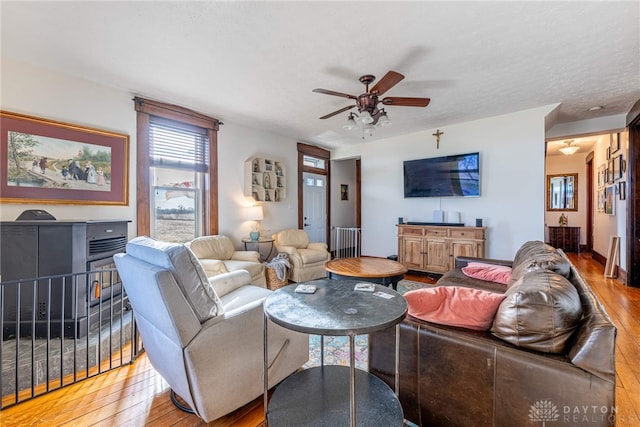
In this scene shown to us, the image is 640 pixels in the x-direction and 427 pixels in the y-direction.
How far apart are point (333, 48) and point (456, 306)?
229 cm

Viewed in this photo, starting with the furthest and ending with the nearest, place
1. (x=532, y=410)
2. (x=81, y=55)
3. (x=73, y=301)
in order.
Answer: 1. (x=81, y=55)
2. (x=73, y=301)
3. (x=532, y=410)

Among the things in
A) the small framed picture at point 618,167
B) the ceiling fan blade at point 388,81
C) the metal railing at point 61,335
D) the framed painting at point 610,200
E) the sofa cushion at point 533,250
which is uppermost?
the ceiling fan blade at point 388,81

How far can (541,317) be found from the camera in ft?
3.70

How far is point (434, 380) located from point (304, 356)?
952mm

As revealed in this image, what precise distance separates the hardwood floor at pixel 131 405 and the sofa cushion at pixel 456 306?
3.68ft

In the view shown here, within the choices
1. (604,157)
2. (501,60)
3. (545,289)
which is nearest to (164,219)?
(545,289)

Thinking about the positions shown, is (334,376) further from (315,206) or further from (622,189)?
(622,189)

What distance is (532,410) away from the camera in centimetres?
108

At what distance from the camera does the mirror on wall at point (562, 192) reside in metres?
7.34

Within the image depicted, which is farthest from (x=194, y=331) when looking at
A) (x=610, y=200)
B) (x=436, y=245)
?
(x=610, y=200)

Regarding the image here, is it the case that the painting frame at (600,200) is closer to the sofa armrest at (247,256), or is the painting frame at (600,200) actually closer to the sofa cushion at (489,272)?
the sofa cushion at (489,272)

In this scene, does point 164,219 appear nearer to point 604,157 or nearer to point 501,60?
point 501,60

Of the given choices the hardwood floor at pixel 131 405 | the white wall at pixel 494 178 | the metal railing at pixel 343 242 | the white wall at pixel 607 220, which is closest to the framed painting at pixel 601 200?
the white wall at pixel 607 220

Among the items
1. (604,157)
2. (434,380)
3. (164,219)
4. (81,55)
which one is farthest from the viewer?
(604,157)
